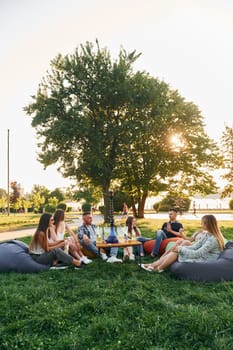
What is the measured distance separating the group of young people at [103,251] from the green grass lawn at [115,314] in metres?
0.71

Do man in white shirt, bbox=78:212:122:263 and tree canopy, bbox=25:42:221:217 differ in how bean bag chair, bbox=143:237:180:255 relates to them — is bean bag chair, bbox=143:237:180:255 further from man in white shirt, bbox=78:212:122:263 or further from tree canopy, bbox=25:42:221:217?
tree canopy, bbox=25:42:221:217

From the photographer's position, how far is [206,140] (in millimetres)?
26391

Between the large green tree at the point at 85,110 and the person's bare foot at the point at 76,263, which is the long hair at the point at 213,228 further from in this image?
the large green tree at the point at 85,110

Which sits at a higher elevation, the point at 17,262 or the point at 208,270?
the point at 17,262

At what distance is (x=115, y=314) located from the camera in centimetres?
457

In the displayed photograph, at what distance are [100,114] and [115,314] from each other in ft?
63.8

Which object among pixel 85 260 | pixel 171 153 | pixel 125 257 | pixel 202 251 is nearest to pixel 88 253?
pixel 85 260

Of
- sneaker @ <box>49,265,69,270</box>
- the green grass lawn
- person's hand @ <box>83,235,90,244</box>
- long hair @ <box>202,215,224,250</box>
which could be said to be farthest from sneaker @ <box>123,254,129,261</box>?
long hair @ <box>202,215,224,250</box>

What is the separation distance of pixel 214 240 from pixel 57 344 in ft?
13.5

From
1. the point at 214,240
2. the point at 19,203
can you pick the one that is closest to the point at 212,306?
the point at 214,240

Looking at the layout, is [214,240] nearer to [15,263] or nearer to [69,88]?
[15,263]

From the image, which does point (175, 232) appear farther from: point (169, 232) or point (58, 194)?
point (58, 194)

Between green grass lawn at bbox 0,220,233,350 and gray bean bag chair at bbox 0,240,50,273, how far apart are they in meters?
0.69

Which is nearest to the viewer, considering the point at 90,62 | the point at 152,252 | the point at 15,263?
the point at 15,263
